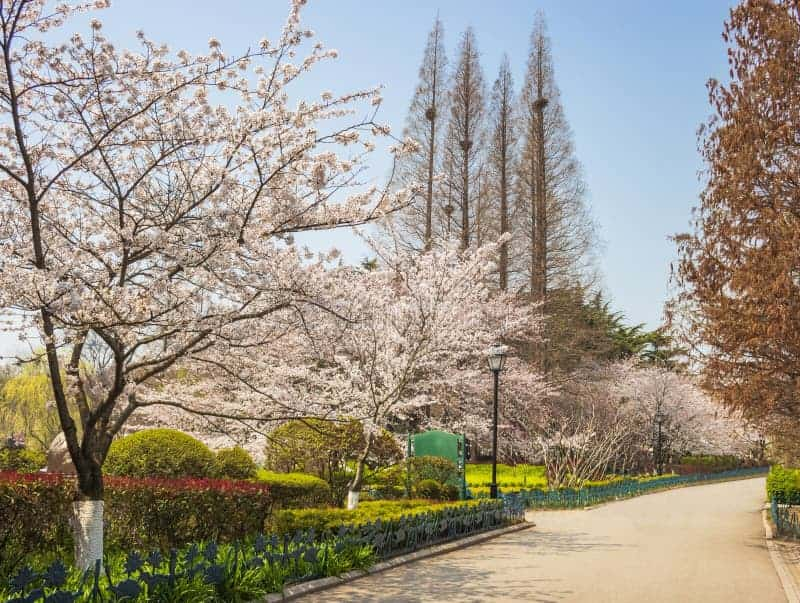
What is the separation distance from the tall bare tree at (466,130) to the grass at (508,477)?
12.1 m

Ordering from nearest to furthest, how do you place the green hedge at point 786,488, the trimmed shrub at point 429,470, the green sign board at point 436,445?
the trimmed shrub at point 429,470, the green sign board at point 436,445, the green hedge at point 786,488

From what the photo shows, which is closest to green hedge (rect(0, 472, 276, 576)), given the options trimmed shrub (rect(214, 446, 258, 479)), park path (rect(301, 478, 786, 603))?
park path (rect(301, 478, 786, 603))

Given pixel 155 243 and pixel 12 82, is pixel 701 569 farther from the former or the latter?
pixel 12 82

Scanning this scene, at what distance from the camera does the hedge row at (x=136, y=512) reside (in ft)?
29.5

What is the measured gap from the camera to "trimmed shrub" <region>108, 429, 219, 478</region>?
14.4 m

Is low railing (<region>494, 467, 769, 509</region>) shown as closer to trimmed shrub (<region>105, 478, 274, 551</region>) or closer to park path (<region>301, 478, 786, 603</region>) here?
park path (<region>301, 478, 786, 603</region>)

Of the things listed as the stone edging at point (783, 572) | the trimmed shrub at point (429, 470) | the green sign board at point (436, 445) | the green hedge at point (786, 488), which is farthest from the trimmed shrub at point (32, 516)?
the green hedge at point (786, 488)

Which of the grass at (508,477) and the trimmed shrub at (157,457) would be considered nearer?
the trimmed shrub at (157,457)

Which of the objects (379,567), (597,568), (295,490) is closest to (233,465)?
(295,490)

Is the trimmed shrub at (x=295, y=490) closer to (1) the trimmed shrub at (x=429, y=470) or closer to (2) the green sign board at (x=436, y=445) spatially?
(1) the trimmed shrub at (x=429, y=470)

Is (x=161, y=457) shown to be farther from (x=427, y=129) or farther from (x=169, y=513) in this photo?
(x=427, y=129)

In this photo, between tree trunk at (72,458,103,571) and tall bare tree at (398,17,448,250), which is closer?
tree trunk at (72,458,103,571)

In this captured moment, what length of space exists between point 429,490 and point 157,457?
5777 mm

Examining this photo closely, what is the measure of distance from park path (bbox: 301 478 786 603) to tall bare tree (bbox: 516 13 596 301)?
21538 mm
